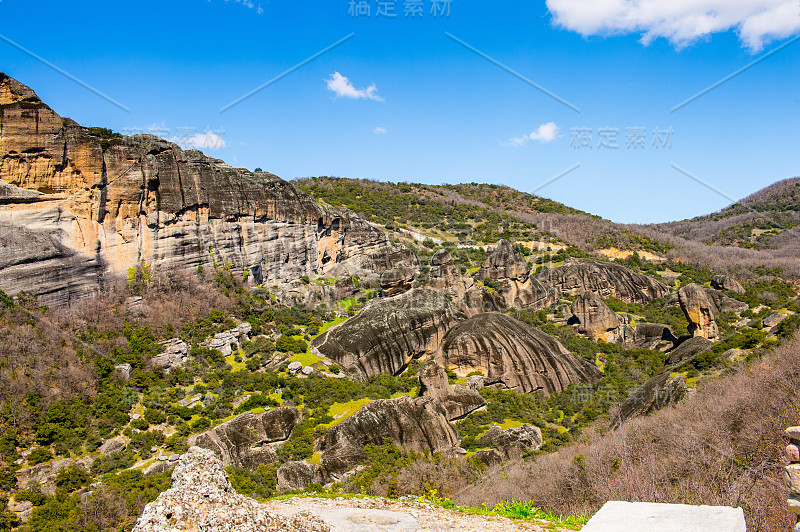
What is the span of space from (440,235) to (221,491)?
71.0 meters

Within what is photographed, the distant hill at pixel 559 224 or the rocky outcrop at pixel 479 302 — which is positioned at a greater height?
the distant hill at pixel 559 224

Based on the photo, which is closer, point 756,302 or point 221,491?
point 221,491

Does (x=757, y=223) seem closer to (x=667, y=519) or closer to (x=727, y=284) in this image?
(x=727, y=284)

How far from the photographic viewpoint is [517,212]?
106 metres

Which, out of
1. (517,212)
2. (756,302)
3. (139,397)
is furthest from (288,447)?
(517,212)

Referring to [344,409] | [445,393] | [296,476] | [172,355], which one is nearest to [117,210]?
[172,355]

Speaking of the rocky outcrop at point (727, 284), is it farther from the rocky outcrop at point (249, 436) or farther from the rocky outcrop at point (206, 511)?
the rocky outcrop at point (206, 511)

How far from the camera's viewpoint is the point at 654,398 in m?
26.0

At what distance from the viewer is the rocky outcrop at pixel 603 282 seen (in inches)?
2522

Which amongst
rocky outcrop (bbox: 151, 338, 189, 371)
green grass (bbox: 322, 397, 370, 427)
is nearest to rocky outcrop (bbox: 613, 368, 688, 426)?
green grass (bbox: 322, 397, 370, 427)

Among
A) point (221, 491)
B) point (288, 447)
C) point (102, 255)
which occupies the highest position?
point (102, 255)

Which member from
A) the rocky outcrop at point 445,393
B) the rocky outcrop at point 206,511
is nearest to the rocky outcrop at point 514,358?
the rocky outcrop at point 445,393

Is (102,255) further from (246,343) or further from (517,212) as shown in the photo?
(517,212)

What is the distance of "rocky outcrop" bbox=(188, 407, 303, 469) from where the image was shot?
24641 mm
